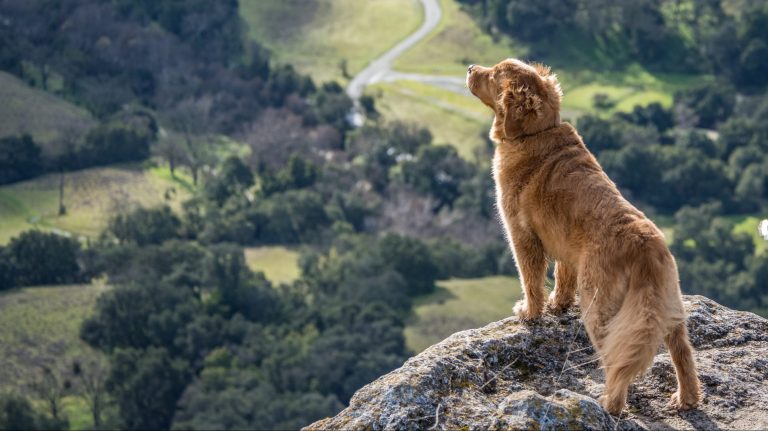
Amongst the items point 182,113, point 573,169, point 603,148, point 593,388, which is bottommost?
point 182,113

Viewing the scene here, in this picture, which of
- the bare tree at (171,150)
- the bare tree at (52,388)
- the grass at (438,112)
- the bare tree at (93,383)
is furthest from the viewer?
the grass at (438,112)

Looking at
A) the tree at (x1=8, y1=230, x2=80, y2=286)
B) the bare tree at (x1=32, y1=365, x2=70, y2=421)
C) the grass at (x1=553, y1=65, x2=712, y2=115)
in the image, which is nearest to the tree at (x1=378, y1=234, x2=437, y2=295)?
the tree at (x1=8, y1=230, x2=80, y2=286)

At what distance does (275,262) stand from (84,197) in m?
14.0

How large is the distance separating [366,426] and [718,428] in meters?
2.65

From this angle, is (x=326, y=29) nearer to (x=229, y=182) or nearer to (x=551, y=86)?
(x=229, y=182)

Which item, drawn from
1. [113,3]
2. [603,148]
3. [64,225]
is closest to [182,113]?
[113,3]

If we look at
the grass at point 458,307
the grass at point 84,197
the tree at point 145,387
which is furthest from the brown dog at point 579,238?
the grass at point 84,197

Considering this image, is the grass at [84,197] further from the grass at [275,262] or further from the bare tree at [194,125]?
the grass at [275,262]

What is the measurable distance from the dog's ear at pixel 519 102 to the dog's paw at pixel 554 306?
4.99 feet

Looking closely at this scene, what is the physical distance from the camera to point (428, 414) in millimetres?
8742

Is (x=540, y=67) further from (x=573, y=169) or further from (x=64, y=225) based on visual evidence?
(x=64, y=225)

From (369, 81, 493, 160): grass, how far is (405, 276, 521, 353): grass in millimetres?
22031

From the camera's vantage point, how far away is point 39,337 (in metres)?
63.9

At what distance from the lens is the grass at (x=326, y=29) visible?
11831cm
